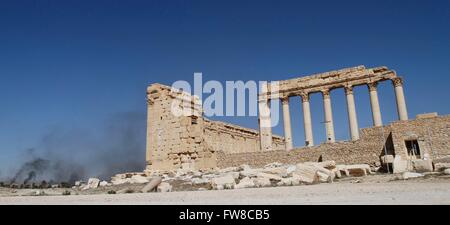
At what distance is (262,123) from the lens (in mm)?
31562

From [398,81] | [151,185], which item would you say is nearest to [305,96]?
[398,81]

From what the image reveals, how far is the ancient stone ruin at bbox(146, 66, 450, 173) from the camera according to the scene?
17688mm

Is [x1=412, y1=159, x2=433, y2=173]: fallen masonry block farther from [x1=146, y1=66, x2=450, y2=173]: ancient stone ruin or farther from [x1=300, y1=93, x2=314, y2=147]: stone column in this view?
[x1=300, y1=93, x2=314, y2=147]: stone column

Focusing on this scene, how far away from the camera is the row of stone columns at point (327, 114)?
27.8 m

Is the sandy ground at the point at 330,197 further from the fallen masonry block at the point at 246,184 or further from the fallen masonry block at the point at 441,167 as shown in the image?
the fallen masonry block at the point at 441,167

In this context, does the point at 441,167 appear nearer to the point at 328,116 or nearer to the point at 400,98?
the point at 400,98

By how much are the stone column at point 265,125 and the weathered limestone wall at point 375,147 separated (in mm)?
7130

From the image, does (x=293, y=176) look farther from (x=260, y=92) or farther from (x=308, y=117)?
(x=260, y=92)

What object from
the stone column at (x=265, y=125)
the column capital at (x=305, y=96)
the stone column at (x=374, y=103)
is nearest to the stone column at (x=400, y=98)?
the stone column at (x=374, y=103)
